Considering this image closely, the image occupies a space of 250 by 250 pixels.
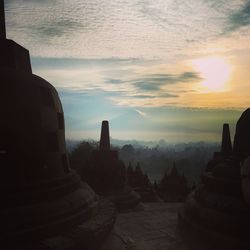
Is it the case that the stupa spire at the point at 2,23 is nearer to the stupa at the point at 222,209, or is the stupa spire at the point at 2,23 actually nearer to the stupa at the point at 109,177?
the stupa at the point at 222,209

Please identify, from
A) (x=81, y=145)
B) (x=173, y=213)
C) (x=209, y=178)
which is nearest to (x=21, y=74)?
(x=209, y=178)

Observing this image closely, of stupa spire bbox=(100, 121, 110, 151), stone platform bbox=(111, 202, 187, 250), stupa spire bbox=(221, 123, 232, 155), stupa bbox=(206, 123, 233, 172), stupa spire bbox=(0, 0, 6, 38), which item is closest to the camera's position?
stone platform bbox=(111, 202, 187, 250)

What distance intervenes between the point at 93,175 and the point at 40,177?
8.21 m

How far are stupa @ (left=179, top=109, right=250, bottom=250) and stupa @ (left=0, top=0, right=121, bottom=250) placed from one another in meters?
2.55

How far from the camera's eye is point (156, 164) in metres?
131

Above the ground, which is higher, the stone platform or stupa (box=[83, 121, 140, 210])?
stupa (box=[83, 121, 140, 210])

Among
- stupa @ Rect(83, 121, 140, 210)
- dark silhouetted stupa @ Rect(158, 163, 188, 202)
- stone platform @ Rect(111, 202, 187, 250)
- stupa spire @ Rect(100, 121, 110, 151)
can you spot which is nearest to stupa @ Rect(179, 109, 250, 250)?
stone platform @ Rect(111, 202, 187, 250)

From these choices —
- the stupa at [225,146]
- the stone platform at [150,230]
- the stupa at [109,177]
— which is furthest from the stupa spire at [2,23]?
the stupa at [225,146]

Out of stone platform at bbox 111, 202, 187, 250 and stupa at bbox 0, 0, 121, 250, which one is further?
stone platform at bbox 111, 202, 187, 250

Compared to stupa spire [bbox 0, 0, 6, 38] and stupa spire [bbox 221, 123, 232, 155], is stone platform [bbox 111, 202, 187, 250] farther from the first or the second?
stupa spire [bbox 0, 0, 6, 38]

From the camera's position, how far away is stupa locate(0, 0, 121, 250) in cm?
778

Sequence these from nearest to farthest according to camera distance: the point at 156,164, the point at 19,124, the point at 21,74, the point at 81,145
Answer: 1. the point at 19,124
2. the point at 21,74
3. the point at 81,145
4. the point at 156,164

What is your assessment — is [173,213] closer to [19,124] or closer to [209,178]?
[209,178]

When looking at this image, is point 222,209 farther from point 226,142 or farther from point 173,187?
point 173,187
